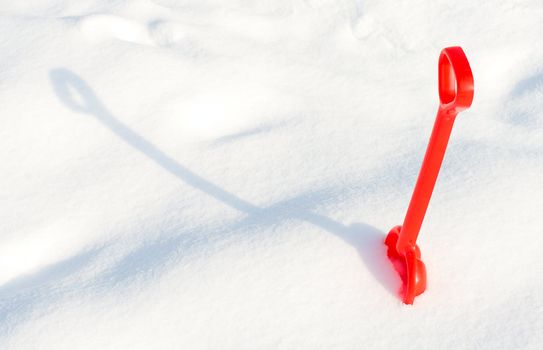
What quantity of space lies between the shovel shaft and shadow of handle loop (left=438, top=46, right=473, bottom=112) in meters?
0.02

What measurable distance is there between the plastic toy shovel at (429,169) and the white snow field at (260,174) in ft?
0.11

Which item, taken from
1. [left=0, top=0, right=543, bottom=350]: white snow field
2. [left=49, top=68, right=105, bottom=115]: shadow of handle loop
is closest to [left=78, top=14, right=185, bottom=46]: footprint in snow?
[left=0, top=0, right=543, bottom=350]: white snow field

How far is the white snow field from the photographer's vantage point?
3.66 ft

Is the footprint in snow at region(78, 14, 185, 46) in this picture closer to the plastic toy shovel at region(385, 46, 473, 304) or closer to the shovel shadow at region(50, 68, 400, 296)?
the shovel shadow at region(50, 68, 400, 296)

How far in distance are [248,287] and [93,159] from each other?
54cm

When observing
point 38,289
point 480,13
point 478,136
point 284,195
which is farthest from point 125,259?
point 480,13

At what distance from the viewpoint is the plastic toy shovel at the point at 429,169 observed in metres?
0.92

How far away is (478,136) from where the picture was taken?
4.91ft

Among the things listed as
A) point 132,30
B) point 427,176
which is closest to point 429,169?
point 427,176

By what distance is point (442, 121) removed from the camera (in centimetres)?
99

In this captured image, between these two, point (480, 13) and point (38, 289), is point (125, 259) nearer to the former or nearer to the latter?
point (38, 289)

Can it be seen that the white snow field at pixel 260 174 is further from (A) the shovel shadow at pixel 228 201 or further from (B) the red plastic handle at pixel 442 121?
(B) the red plastic handle at pixel 442 121

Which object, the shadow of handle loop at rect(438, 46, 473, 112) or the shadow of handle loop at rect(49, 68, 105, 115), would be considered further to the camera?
the shadow of handle loop at rect(49, 68, 105, 115)

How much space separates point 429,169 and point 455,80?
0.55ft
